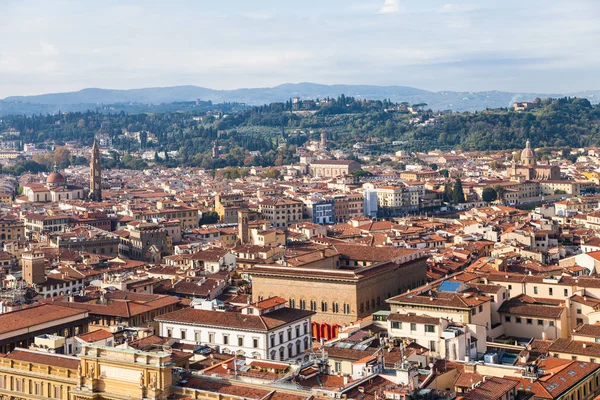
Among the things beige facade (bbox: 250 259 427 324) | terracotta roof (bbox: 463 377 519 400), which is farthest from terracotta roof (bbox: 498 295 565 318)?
terracotta roof (bbox: 463 377 519 400)

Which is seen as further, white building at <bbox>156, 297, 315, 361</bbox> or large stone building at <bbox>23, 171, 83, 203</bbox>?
large stone building at <bbox>23, 171, 83, 203</bbox>

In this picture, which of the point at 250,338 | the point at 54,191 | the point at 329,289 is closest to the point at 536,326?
the point at 329,289

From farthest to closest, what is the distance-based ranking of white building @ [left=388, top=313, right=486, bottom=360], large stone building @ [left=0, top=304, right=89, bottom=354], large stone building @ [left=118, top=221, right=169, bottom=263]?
large stone building @ [left=118, top=221, right=169, bottom=263]
large stone building @ [left=0, top=304, right=89, bottom=354]
white building @ [left=388, top=313, right=486, bottom=360]

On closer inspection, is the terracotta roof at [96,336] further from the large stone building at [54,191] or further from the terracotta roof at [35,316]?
the large stone building at [54,191]

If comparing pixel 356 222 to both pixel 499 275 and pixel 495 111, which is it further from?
pixel 495 111

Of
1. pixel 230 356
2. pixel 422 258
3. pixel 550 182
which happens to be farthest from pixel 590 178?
pixel 230 356

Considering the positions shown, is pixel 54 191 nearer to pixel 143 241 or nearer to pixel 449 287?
pixel 143 241

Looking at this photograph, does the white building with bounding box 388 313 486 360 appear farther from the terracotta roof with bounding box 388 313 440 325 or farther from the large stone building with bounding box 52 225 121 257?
the large stone building with bounding box 52 225 121 257

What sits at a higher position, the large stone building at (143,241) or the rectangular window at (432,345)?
the rectangular window at (432,345)

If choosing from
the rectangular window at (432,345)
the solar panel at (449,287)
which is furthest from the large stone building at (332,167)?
the rectangular window at (432,345)
